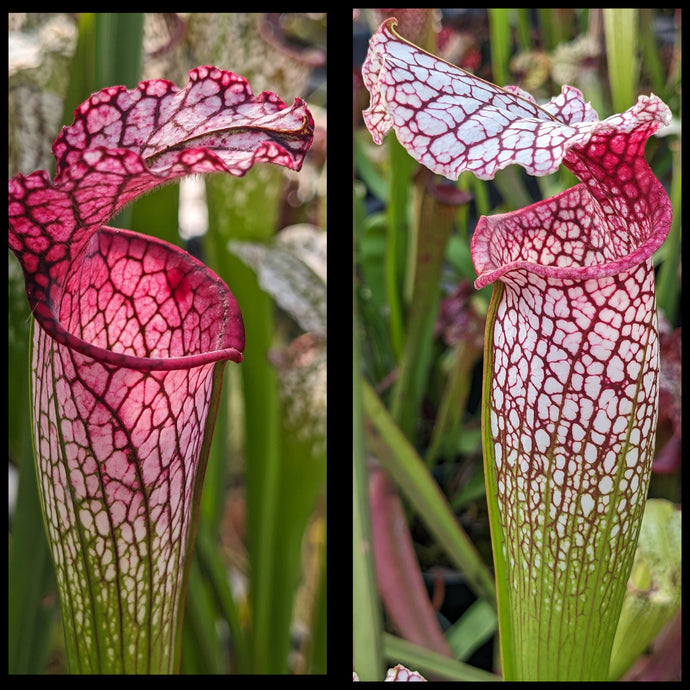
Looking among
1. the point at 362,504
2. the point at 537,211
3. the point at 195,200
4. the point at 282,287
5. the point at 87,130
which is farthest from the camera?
the point at 195,200

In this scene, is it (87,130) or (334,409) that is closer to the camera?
(87,130)

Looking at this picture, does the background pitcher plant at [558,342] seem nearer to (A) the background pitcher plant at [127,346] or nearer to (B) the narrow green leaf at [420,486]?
(A) the background pitcher plant at [127,346]

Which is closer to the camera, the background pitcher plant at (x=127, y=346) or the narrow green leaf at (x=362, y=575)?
the background pitcher plant at (x=127, y=346)

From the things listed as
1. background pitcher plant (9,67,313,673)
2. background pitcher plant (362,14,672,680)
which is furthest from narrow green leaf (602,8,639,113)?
background pitcher plant (9,67,313,673)

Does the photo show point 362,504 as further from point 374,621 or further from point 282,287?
point 282,287

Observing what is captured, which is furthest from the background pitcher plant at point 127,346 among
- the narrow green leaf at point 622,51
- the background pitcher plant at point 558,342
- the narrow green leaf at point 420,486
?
the narrow green leaf at point 622,51

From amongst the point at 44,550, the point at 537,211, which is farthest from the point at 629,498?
the point at 44,550
